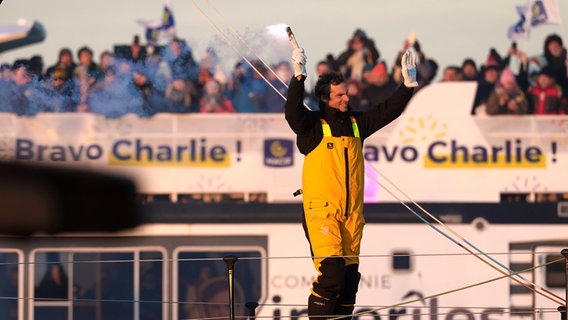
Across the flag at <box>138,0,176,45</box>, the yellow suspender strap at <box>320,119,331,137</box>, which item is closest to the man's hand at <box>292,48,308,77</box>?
the yellow suspender strap at <box>320,119,331,137</box>

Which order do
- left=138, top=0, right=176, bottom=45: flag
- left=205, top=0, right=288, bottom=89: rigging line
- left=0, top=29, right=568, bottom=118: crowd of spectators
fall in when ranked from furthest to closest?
left=138, top=0, right=176, bottom=45: flag < left=0, top=29, right=568, bottom=118: crowd of spectators < left=205, top=0, right=288, bottom=89: rigging line

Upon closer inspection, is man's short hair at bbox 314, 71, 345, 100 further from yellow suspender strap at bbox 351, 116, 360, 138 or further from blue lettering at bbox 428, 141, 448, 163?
blue lettering at bbox 428, 141, 448, 163

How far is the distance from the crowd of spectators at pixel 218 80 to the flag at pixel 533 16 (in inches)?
4.4

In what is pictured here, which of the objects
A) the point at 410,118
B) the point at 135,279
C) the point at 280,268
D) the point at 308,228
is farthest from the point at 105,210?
the point at 308,228

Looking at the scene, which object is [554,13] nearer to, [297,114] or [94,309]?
[94,309]

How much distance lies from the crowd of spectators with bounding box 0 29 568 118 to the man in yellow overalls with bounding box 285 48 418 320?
3.20 metres

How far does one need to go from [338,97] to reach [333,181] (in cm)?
30

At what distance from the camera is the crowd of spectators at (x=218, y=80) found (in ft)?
26.8

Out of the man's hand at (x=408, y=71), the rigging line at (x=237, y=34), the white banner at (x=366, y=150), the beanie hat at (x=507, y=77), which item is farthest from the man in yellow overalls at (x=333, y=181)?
the beanie hat at (x=507, y=77)

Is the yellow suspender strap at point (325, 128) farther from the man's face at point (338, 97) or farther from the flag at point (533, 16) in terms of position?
the flag at point (533, 16)

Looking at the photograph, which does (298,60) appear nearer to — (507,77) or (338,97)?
(338,97)

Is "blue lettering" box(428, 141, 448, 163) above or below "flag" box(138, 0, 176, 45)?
below

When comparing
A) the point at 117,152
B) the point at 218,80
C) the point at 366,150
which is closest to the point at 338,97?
the point at 366,150

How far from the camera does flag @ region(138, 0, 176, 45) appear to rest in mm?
8320
